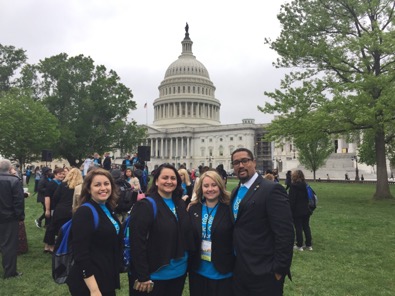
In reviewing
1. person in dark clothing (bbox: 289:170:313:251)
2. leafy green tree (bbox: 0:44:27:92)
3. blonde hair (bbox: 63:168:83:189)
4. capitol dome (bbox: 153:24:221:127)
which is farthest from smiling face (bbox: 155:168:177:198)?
capitol dome (bbox: 153:24:221:127)

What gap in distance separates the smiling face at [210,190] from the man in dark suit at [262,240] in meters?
0.34

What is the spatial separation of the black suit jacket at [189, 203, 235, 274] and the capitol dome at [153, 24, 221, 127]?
11493 centimetres

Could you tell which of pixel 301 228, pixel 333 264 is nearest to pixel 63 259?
pixel 333 264

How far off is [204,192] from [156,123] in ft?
400

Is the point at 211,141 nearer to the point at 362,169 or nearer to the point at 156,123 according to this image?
the point at 156,123

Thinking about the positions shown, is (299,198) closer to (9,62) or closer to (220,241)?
(220,241)

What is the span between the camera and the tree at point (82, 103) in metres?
45.2

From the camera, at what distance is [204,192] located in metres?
4.42

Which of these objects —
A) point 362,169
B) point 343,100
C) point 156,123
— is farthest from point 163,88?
point 343,100

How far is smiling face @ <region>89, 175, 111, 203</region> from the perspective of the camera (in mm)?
4062

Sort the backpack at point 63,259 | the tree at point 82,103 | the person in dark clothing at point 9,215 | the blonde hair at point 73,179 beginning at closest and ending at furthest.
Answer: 1. the backpack at point 63,259
2. the person in dark clothing at point 9,215
3. the blonde hair at point 73,179
4. the tree at point 82,103

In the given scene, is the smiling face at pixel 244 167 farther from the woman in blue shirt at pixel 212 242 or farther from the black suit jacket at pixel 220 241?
the black suit jacket at pixel 220 241

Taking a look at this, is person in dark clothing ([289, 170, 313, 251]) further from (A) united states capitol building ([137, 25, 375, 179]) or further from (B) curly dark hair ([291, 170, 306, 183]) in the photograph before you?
(A) united states capitol building ([137, 25, 375, 179])

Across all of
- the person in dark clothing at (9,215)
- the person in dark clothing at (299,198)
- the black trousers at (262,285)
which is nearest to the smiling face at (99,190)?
the black trousers at (262,285)
